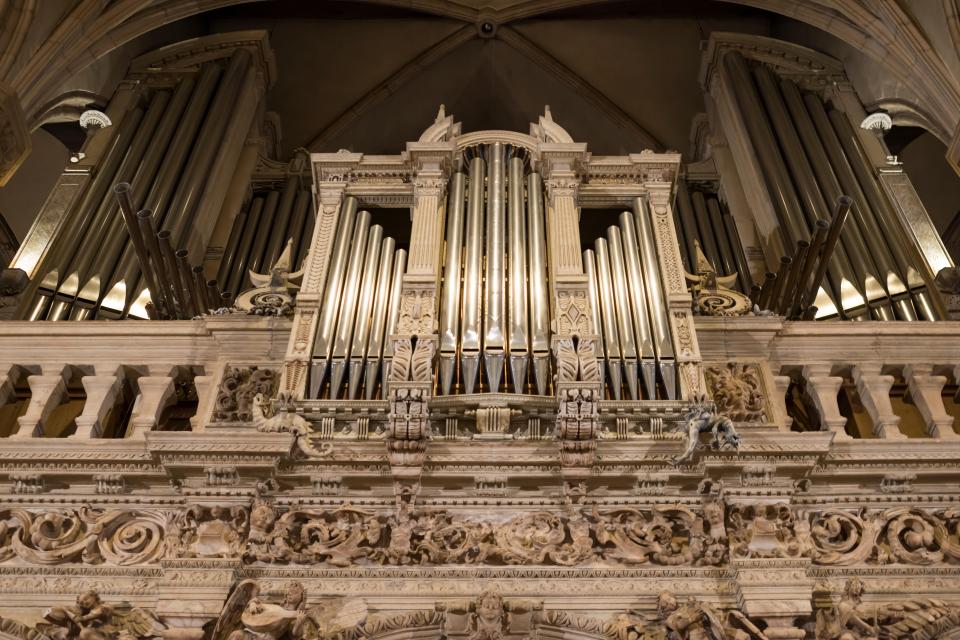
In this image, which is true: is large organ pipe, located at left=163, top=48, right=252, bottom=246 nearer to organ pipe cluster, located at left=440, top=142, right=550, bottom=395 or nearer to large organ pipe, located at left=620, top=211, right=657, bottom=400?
organ pipe cluster, located at left=440, top=142, right=550, bottom=395

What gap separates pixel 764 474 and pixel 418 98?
404 inches

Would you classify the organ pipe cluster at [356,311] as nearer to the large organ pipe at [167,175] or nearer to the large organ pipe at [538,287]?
the large organ pipe at [538,287]

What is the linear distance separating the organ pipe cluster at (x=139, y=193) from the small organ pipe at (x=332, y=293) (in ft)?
5.47

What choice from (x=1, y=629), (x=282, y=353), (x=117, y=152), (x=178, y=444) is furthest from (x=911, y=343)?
(x=117, y=152)

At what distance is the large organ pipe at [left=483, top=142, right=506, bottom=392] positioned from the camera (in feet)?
20.9

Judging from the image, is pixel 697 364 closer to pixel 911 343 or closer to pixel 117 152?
pixel 911 343

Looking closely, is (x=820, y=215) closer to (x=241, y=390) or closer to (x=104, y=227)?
(x=241, y=390)

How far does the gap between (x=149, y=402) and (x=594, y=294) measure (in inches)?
Result: 117

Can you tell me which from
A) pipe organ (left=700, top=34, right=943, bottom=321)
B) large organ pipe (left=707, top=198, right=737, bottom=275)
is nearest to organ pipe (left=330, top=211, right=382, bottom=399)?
pipe organ (left=700, top=34, right=943, bottom=321)

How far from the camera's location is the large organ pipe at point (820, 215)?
31.0 feet

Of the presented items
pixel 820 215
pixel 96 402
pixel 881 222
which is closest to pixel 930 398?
pixel 881 222

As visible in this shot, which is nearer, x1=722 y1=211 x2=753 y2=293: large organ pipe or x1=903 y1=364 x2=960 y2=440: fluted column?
x1=903 y1=364 x2=960 y2=440: fluted column

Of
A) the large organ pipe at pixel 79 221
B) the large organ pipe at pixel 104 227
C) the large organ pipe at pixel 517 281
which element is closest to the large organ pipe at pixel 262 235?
the large organ pipe at pixel 104 227

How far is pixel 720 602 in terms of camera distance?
18.1 ft
